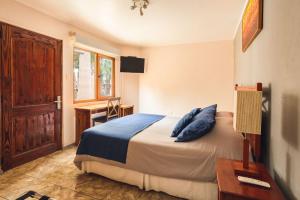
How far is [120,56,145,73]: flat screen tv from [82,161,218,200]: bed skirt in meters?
3.27

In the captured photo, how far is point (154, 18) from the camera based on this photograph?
315cm

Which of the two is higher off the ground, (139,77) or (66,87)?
(139,77)

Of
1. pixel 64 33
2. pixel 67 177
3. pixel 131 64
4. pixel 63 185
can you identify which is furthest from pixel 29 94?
pixel 131 64

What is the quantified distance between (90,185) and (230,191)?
1.76 m

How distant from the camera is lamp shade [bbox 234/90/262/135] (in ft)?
3.81

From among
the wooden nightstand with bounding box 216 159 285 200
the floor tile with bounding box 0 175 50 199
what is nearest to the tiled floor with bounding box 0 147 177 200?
the floor tile with bounding box 0 175 50 199

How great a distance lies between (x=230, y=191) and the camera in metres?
1.04

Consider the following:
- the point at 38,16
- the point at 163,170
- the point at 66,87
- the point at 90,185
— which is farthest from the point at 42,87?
the point at 163,170

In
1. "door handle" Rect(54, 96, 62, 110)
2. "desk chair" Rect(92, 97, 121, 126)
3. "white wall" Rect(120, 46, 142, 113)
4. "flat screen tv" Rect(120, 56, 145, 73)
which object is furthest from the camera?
"white wall" Rect(120, 46, 142, 113)

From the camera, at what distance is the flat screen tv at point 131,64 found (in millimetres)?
5125

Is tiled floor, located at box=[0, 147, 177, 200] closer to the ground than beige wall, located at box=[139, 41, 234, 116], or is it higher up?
closer to the ground

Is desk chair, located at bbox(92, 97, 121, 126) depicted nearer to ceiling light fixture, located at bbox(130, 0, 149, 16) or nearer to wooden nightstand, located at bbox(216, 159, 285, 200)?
ceiling light fixture, located at bbox(130, 0, 149, 16)

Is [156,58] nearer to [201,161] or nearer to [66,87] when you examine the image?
[66,87]

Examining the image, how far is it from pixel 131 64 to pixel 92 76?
1.20 meters
